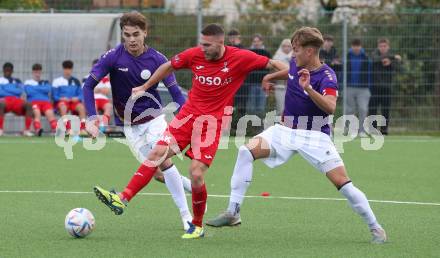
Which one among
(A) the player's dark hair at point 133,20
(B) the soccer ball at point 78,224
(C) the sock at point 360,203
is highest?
(A) the player's dark hair at point 133,20

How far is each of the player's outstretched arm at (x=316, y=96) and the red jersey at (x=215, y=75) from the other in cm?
99

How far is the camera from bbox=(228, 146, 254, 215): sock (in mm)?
9023

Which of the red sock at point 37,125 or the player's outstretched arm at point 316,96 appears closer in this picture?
the player's outstretched arm at point 316,96

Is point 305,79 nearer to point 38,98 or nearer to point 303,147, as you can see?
point 303,147

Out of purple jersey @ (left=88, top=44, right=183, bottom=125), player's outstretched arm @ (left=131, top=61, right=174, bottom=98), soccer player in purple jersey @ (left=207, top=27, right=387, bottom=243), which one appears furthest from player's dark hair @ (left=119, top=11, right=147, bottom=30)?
soccer player in purple jersey @ (left=207, top=27, right=387, bottom=243)

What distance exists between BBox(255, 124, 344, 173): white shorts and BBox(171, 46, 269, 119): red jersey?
1.69ft

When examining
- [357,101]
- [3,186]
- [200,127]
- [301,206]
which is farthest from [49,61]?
[200,127]

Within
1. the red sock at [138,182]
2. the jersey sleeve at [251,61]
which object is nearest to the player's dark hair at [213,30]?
the jersey sleeve at [251,61]

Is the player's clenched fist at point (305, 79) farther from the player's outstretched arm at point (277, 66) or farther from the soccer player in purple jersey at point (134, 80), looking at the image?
the soccer player in purple jersey at point (134, 80)

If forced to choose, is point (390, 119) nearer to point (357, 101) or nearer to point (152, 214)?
point (357, 101)

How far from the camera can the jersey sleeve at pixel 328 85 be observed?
845 centimetres

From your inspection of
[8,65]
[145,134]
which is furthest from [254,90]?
[145,134]

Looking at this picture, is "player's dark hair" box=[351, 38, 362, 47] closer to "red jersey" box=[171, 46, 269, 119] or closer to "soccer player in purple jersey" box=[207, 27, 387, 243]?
"red jersey" box=[171, 46, 269, 119]

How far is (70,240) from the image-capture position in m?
8.57
